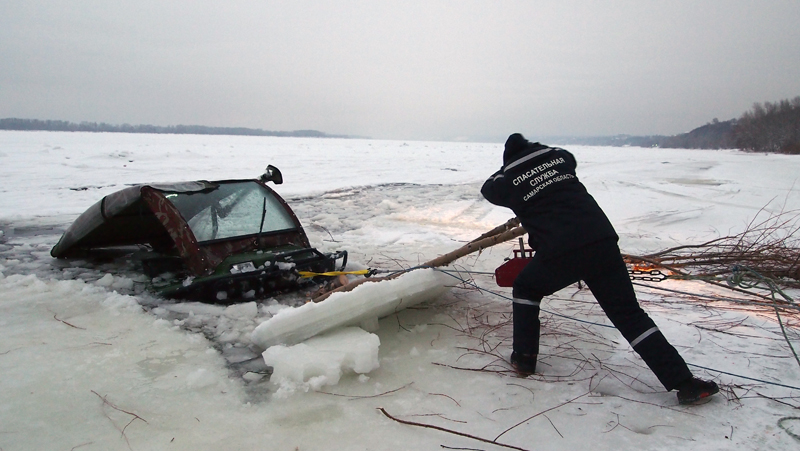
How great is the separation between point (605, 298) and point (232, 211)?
341 cm

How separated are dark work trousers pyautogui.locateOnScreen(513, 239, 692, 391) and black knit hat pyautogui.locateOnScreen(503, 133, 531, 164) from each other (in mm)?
675

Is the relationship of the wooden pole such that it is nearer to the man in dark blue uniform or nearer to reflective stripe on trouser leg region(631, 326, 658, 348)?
the man in dark blue uniform

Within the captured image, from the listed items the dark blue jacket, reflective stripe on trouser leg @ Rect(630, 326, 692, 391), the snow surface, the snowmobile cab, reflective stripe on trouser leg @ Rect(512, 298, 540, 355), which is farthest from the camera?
the snowmobile cab

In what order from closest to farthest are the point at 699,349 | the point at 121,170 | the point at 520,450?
the point at 520,450 < the point at 699,349 < the point at 121,170

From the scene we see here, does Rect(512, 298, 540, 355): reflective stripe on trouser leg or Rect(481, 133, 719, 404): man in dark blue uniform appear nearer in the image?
Rect(481, 133, 719, 404): man in dark blue uniform

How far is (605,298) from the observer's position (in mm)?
2533

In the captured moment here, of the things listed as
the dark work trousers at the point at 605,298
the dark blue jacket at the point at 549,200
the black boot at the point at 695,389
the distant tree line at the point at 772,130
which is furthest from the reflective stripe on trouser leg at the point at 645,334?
the distant tree line at the point at 772,130

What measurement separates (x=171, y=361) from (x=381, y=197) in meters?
8.61

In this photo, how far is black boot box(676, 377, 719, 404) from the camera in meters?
2.37

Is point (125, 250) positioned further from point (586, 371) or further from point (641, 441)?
point (641, 441)

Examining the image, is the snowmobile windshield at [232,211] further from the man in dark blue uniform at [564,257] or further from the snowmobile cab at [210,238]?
the man in dark blue uniform at [564,257]

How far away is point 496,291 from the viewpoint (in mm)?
4434

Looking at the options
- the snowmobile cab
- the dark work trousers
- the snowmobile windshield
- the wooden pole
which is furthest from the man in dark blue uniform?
the snowmobile windshield

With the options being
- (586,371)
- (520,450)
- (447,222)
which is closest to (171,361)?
(520,450)
